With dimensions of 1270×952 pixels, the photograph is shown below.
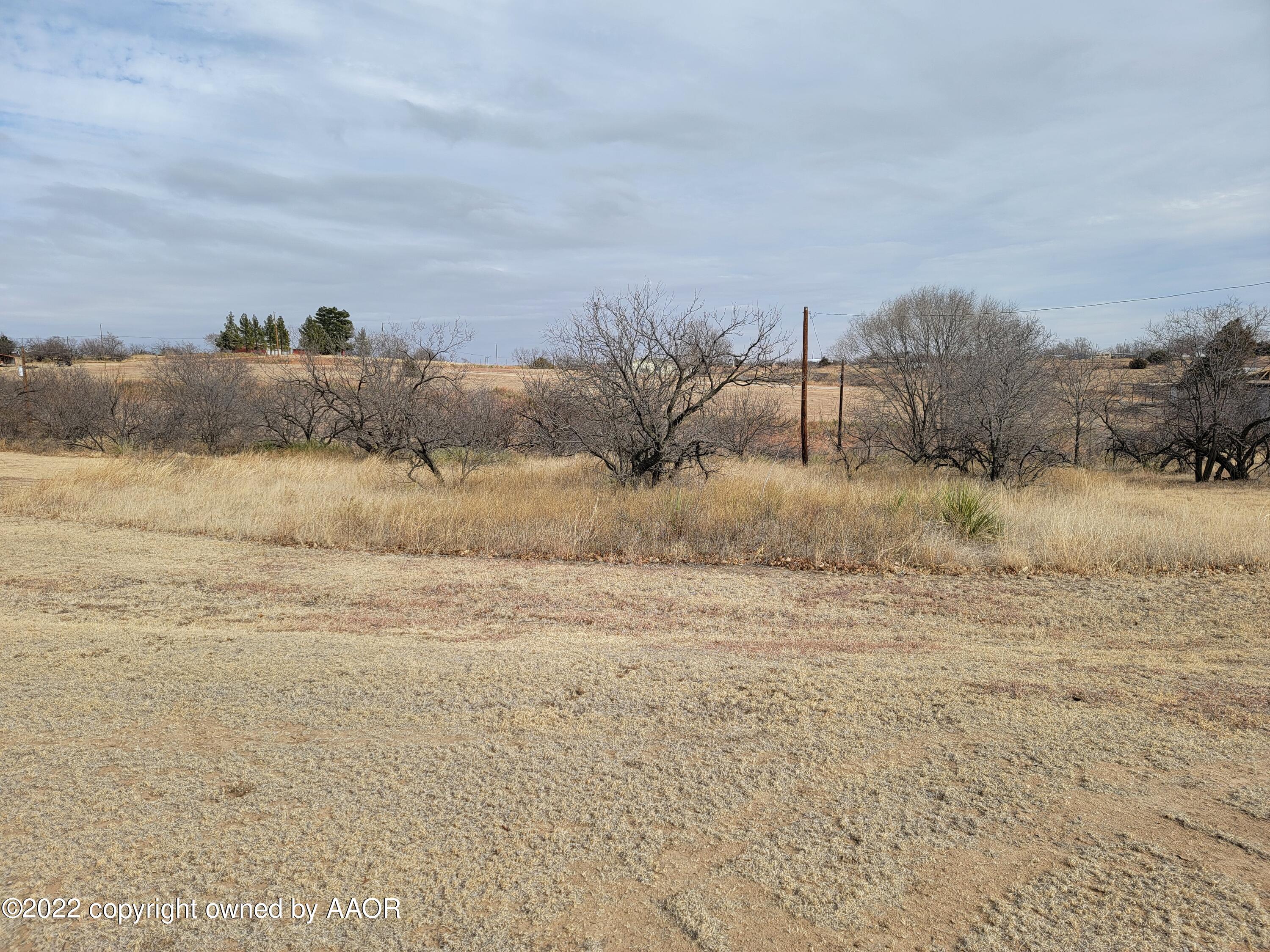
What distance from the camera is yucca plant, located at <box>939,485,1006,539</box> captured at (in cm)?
1134

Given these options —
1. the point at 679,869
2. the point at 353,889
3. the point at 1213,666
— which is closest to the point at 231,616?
the point at 353,889

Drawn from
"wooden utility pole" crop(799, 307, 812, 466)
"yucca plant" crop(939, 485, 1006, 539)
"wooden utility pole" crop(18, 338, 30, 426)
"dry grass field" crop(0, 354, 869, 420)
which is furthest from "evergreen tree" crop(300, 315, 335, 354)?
"yucca plant" crop(939, 485, 1006, 539)

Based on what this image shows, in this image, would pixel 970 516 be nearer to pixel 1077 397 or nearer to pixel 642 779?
pixel 642 779

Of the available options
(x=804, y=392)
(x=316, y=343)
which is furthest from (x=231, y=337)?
(x=804, y=392)

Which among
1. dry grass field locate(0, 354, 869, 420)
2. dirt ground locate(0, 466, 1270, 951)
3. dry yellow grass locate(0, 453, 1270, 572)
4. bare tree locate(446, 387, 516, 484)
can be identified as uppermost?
dry grass field locate(0, 354, 869, 420)

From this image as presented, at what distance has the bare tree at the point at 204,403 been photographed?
27297 millimetres

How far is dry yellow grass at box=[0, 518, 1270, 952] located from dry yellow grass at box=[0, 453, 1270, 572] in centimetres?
311

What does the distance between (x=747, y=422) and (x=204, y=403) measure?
18354 mm

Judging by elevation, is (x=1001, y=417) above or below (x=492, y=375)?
below

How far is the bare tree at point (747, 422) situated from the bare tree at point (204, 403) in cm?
1647

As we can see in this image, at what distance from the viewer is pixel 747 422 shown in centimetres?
2664

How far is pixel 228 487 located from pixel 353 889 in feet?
45.4

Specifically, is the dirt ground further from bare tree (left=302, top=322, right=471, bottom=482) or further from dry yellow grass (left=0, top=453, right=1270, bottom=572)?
bare tree (left=302, top=322, right=471, bottom=482)

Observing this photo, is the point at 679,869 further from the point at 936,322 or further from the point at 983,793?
the point at 936,322
